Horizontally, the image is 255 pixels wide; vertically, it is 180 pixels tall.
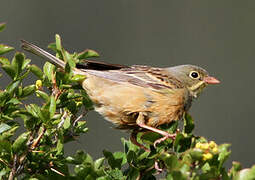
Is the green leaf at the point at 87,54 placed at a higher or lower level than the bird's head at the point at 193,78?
higher

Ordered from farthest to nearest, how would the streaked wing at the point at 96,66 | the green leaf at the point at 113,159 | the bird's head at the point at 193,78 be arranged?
the bird's head at the point at 193,78 < the streaked wing at the point at 96,66 < the green leaf at the point at 113,159

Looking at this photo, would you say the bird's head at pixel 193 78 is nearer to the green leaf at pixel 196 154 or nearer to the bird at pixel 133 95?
the bird at pixel 133 95

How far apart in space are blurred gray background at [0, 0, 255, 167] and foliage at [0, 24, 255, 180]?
6.33 metres

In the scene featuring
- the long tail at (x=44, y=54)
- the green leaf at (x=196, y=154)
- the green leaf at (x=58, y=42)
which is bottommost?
the green leaf at (x=196, y=154)

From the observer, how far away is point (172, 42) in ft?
38.9

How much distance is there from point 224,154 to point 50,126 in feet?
3.17

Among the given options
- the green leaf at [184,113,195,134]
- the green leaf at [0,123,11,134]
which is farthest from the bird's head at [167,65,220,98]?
the green leaf at [0,123,11,134]

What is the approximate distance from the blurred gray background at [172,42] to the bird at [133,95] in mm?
4954

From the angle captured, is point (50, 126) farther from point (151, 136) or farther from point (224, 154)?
point (224, 154)

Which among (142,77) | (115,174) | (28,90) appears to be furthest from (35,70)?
(142,77)

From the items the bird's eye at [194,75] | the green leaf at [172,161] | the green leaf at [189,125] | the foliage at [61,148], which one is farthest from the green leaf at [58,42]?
the bird's eye at [194,75]

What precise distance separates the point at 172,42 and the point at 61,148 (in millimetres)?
9034

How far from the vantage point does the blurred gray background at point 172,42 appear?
10430mm

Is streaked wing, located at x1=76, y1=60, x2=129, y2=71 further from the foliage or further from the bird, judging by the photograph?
the foliage
